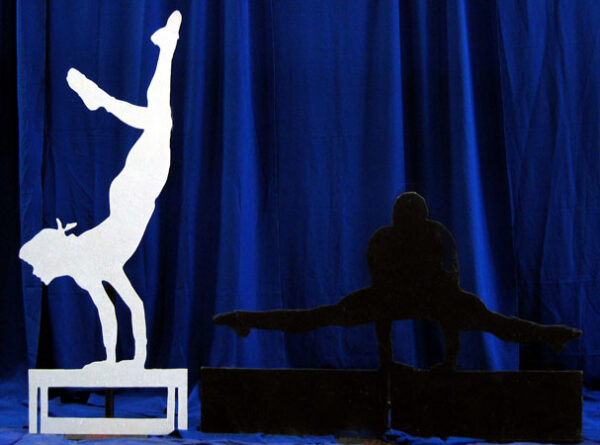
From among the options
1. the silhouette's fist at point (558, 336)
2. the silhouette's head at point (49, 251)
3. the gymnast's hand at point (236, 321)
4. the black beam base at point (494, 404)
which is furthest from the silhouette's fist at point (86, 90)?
the silhouette's fist at point (558, 336)

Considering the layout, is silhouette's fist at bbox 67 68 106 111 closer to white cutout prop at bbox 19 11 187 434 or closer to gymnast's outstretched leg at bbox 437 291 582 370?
white cutout prop at bbox 19 11 187 434

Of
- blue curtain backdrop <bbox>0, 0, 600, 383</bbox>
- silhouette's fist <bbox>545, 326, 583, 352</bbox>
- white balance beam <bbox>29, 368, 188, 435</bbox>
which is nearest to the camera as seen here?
silhouette's fist <bbox>545, 326, 583, 352</bbox>

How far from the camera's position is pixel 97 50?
6.63 feet

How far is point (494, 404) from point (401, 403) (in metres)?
0.21

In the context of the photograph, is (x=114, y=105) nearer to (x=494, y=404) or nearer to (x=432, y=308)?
(x=432, y=308)

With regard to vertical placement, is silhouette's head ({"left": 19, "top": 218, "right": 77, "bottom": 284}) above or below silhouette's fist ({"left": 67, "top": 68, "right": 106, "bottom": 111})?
below

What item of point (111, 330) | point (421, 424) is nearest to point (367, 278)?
point (421, 424)

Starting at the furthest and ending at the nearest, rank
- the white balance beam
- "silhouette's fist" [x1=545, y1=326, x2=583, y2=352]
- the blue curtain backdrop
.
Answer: the blue curtain backdrop, the white balance beam, "silhouette's fist" [x1=545, y1=326, x2=583, y2=352]

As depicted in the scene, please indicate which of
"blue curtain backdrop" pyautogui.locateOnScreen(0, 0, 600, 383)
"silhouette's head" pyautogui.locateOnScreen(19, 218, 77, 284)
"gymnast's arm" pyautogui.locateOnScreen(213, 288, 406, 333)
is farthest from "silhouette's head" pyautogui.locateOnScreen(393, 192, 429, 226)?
"silhouette's head" pyautogui.locateOnScreen(19, 218, 77, 284)

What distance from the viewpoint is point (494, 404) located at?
1.41 meters

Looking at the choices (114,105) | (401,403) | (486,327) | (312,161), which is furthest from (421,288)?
(114,105)

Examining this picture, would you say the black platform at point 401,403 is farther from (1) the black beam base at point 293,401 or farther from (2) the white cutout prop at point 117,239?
(2) the white cutout prop at point 117,239

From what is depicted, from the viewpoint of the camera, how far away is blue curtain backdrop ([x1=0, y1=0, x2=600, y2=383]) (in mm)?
1894

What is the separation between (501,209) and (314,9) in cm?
87
